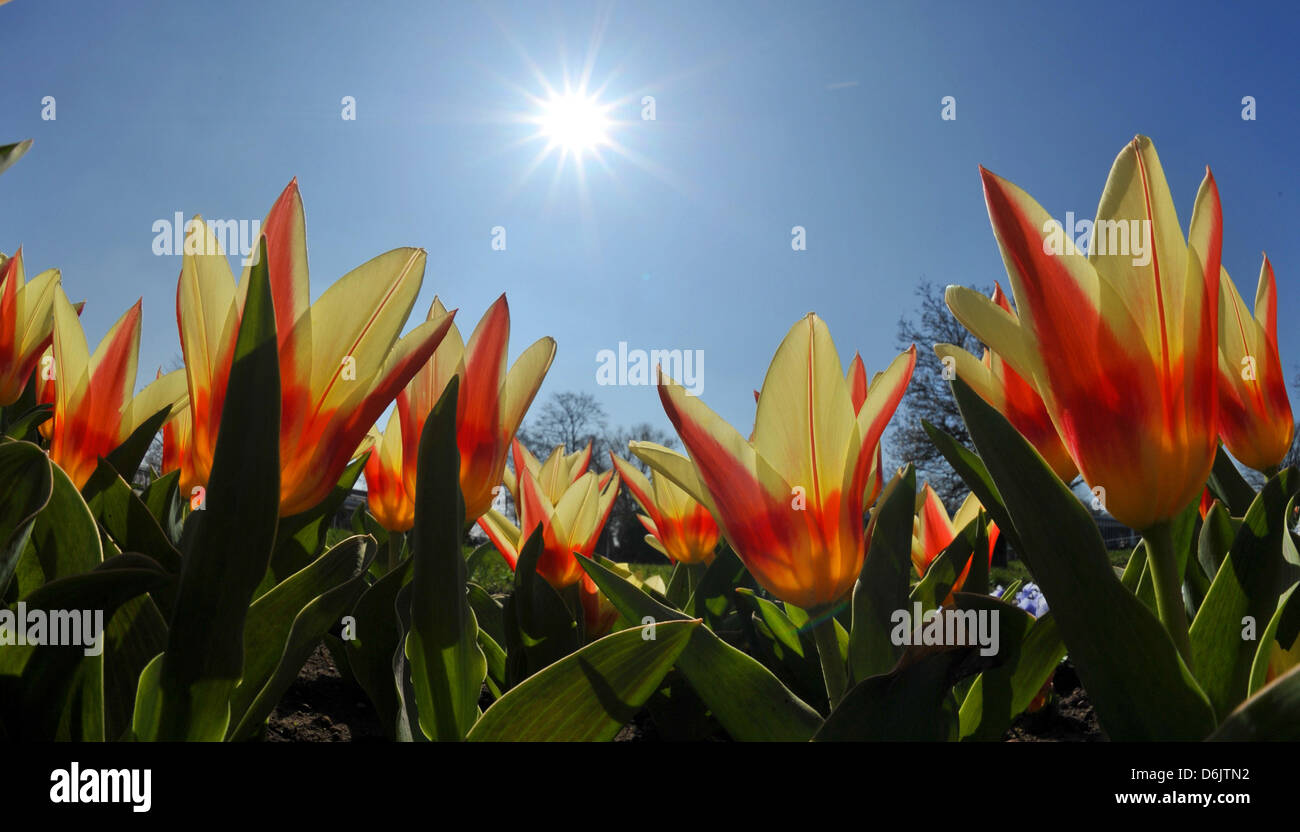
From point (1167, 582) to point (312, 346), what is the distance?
2.62 feet

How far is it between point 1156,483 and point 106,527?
4.17 ft

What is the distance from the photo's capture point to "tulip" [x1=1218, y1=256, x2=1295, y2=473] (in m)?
0.96

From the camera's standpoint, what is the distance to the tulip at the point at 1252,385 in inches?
37.8

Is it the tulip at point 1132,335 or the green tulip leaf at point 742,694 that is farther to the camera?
the green tulip leaf at point 742,694

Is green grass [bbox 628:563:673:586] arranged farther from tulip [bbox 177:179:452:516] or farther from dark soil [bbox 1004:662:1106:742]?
tulip [bbox 177:179:452:516]

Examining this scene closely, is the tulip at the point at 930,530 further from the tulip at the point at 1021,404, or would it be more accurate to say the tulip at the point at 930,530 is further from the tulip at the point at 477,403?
the tulip at the point at 477,403

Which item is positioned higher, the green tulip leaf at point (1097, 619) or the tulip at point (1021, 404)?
the tulip at point (1021, 404)

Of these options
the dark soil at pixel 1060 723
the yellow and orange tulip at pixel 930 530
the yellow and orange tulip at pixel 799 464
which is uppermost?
the yellow and orange tulip at pixel 799 464

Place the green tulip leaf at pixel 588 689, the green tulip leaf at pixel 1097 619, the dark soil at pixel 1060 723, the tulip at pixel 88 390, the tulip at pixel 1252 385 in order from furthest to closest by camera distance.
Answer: the dark soil at pixel 1060 723 → the tulip at pixel 88 390 → the tulip at pixel 1252 385 → the green tulip leaf at pixel 588 689 → the green tulip leaf at pixel 1097 619

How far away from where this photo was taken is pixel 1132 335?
0.59 meters

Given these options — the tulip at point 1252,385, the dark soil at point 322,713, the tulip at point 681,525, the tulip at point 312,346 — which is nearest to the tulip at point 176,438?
the dark soil at point 322,713

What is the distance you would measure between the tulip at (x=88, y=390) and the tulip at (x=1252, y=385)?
1598 mm

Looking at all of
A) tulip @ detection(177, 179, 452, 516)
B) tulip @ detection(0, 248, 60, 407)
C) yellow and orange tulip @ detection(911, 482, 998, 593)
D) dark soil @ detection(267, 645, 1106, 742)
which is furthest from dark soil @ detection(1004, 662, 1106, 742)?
tulip @ detection(0, 248, 60, 407)

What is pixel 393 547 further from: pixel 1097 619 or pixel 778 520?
pixel 1097 619
